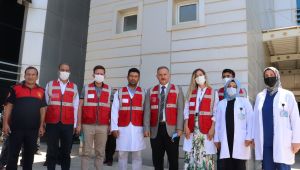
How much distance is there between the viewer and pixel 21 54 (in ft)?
35.1

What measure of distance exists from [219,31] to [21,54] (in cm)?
696

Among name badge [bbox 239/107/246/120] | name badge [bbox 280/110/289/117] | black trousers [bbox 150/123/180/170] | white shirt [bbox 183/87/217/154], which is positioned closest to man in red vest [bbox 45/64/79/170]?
black trousers [bbox 150/123/180/170]

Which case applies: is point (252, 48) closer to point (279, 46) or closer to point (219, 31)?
point (219, 31)

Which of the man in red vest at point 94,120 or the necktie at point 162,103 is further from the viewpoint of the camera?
the man in red vest at point 94,120

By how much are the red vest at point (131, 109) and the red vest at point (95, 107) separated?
28 cm

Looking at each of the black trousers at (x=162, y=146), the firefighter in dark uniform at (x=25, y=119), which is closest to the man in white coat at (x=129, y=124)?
the black trousers at (x=162, y=146)

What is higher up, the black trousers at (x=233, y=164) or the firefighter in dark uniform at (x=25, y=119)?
the firefighter in dark uniform at (x=25, y=119)

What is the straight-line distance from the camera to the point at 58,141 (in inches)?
205

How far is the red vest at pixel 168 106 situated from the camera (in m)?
4.96

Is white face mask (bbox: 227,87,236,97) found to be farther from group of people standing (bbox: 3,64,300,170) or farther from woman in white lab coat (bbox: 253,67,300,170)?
woman in white lab coat (bbox: 253,67,300,170)

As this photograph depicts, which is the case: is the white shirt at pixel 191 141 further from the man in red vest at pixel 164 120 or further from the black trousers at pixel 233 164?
the black trousers at pixel 233 164

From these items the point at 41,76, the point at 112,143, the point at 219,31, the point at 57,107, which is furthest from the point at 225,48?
the point at 41,76

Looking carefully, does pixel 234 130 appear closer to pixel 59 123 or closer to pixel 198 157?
pixel 198 157

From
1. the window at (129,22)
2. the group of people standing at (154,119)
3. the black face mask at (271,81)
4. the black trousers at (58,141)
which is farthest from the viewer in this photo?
the window at (129,22)
